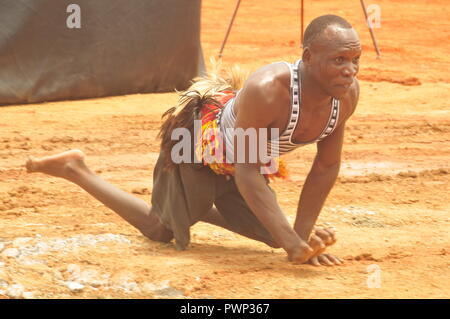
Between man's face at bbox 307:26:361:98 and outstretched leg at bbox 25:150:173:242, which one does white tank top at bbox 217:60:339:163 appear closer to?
man's face at bbox 307:26:361:98

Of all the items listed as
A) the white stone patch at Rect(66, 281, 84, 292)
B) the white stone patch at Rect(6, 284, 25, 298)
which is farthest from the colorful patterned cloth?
the white stone patch at Rect(6, 284, 25, 298)

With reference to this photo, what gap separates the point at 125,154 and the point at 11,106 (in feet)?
6.53

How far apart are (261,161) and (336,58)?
0.60 metres

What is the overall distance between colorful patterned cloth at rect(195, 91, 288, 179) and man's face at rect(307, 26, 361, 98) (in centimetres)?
62

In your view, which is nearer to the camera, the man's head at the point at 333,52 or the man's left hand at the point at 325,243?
the man's head at the point at 333,52

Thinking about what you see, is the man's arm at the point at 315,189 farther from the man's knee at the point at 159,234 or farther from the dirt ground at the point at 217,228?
the man's knee at the point at 159,234

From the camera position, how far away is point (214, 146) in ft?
14.6

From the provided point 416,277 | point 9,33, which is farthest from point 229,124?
point 9,33

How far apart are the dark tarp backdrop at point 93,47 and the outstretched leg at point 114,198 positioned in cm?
391

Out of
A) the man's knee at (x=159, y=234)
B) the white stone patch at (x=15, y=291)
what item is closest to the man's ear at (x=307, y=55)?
the man's knee at (x=159, y=234)

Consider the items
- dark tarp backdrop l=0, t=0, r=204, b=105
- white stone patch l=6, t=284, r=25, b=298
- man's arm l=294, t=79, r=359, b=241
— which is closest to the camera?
white stone patch l=6, t=284, r=25, b=298

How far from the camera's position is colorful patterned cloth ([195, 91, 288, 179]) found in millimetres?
4438

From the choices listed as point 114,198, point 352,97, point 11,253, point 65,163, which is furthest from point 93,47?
point 352,97

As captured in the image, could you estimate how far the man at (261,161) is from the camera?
4.03 metres
